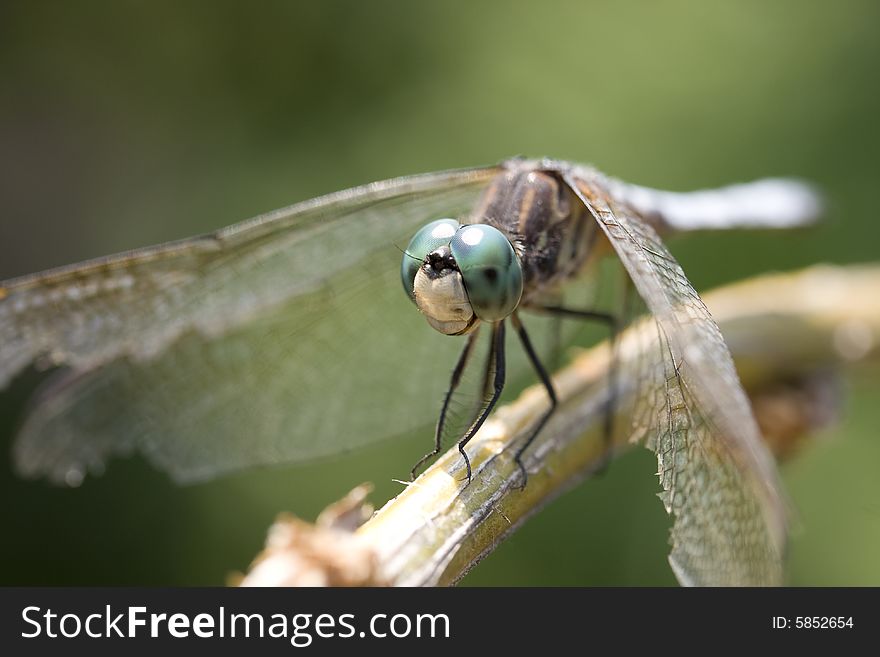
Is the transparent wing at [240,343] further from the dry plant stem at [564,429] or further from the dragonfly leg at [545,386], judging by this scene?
the dry plant stem at [564,429]

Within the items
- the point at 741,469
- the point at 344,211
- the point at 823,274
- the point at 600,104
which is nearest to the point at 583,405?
the point at 741,469

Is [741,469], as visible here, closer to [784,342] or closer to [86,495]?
[784,342]

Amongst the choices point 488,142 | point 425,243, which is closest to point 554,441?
point 425,243

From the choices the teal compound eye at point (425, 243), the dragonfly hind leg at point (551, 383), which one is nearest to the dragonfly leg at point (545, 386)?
the dragonfly hind leg at point (551, 383)

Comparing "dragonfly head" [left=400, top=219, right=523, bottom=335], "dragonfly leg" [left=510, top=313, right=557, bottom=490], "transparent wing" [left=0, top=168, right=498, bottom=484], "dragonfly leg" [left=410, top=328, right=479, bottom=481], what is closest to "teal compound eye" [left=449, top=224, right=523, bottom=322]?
"dragonfly head" [left=400, top=219, right=523, bottom=335]

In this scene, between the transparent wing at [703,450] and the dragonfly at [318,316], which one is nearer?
the transparent wing at [703,450]

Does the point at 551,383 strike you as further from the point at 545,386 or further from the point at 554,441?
the point at 554,441

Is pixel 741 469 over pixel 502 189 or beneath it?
beneath
